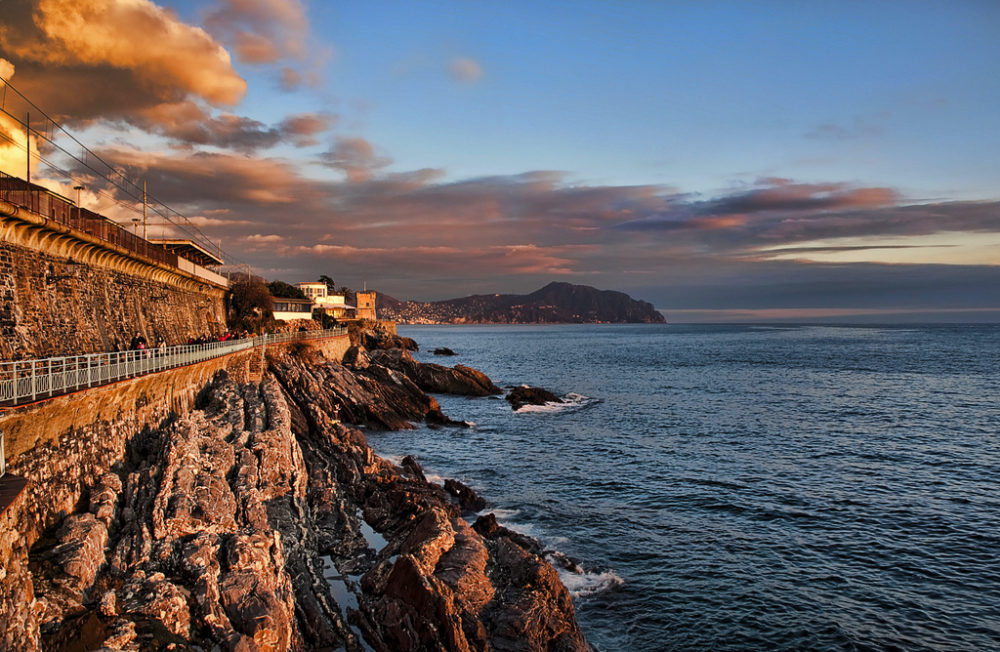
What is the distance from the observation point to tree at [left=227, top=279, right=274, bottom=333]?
62.9m

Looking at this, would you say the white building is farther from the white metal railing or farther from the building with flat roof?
the white metal railing

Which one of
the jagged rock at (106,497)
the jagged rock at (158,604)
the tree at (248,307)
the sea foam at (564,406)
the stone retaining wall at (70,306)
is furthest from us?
the tree at (248,307)

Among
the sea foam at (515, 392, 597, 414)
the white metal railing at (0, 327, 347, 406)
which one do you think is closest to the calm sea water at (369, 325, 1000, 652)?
the sea foam at (515, 392, 597, 414)

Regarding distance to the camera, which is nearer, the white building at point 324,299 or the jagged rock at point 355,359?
the jagged rock at point 355,359

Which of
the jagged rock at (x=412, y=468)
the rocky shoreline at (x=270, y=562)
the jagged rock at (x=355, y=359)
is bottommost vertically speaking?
the jagged rock at (x=412, y=468)

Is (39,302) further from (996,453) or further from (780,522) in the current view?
(996,453)

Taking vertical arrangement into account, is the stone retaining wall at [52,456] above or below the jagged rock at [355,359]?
above

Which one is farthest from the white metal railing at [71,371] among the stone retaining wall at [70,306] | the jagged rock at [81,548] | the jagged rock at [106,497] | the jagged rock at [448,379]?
the jagged rock at [448,379]

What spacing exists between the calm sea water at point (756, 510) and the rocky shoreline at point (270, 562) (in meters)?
3.25

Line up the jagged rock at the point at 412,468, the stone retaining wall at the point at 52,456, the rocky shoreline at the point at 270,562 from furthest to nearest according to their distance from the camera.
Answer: the jagged rock at the point at 412,468
the rocky shoreline at the point at 270,562
the stone retaining wall at the point at 52,456

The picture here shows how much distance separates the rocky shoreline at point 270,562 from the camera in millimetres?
11797

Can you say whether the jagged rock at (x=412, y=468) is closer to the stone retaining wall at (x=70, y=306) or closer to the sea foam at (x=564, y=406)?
the stone retaining wall at (x=70, y=306)

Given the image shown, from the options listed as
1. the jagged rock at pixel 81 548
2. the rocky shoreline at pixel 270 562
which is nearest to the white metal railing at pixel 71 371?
the rocky shoreline at pixel 270 562

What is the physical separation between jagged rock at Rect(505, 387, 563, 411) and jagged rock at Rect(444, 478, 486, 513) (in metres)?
26.2
